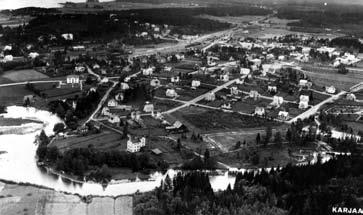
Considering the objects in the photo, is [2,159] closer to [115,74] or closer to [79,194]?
[79,194]

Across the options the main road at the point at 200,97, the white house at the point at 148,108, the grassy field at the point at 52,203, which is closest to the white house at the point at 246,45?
the main road at the point at 200,97

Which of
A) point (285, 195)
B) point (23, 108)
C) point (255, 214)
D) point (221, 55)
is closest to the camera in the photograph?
point (255, 214)

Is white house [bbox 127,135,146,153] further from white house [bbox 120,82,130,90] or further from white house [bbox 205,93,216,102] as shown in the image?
white house [bbox 120,82,130,90]

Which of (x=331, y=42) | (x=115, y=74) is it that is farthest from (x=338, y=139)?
(x=331, y=42)

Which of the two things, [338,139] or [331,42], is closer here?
[338,139]

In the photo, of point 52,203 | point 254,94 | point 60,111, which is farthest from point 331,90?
point 52,203

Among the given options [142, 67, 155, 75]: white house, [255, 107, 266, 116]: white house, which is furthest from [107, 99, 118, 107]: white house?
[142, 67, 155, 75]: white house

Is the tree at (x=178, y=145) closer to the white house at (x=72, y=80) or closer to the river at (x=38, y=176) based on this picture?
the river at (x=38, y=176)

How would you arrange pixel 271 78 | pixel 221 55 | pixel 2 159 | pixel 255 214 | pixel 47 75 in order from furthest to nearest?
pixel 221 55, pixel 271 78, pixel 47 75, pixel 2 159, pixel 255 214
